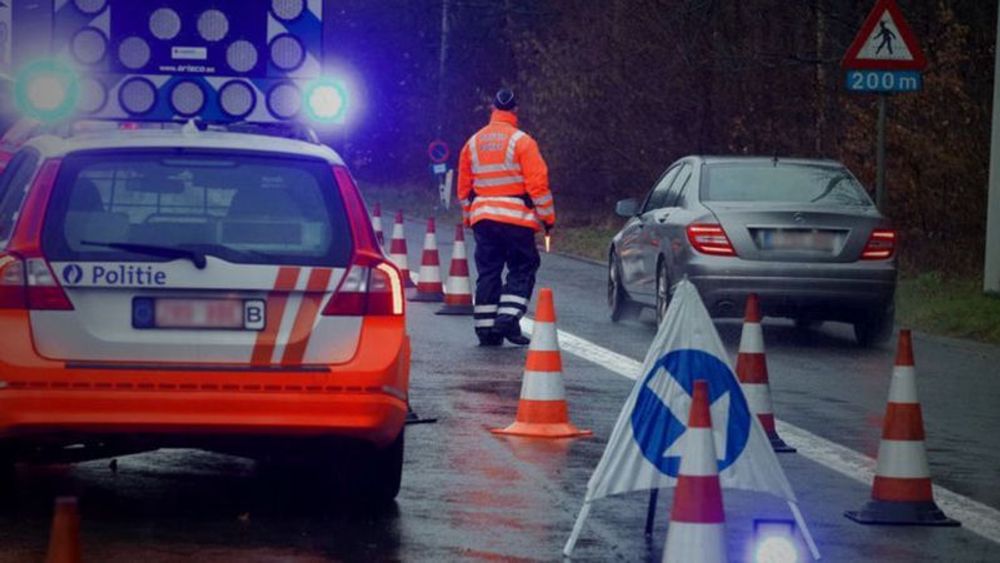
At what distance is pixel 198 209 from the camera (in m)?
9.36

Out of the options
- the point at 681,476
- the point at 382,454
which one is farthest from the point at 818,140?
the point at 681,476

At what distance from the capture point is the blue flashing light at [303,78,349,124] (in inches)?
445

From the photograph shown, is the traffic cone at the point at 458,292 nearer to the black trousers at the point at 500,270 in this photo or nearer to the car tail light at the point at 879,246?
the black trousers at the point at 500,270

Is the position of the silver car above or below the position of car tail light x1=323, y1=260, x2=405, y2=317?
below

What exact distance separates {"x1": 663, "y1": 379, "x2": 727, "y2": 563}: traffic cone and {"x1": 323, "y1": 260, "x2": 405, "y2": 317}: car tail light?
2291mm

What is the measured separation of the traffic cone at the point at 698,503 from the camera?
7223mm

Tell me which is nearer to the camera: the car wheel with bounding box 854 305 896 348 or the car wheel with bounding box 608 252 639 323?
the car wheel with bounding box 854 305 896 348

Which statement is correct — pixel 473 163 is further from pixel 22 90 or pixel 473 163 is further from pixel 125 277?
pixel 125 277

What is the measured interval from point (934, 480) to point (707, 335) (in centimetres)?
297

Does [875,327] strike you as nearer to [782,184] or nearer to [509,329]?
[782,184]

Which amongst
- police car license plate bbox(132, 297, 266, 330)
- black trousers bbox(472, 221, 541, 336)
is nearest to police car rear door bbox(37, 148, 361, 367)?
police car license plate bbox(132, 297, 266, 330)

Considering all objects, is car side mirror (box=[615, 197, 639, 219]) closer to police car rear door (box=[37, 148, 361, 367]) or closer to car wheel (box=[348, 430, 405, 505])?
car wheel (box=[348, 430, 405, 505])

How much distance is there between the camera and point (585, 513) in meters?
8.62

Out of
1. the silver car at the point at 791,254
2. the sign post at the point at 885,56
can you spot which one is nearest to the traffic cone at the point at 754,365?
the silver car at the point at 791,254
